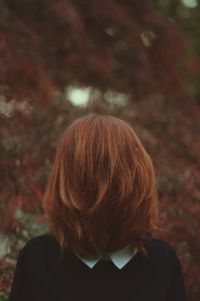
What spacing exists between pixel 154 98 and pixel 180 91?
28.1 inches

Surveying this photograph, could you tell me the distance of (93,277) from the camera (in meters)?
2.05

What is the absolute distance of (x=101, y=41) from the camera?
18.9 feet

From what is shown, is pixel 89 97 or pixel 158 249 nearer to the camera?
pixel 158 249

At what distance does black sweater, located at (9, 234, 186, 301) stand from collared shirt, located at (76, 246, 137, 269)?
0.01m

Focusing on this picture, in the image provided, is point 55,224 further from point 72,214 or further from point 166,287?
point 166,287

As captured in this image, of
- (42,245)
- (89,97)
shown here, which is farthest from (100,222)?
(89,97)

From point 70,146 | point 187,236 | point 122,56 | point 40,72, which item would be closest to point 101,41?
point 122,56

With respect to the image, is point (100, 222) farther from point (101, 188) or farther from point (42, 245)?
point (42, 245)

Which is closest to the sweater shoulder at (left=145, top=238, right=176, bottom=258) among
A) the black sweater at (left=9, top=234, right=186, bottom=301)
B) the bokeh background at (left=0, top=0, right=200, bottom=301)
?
the black sweater at (left=9, top=234, right=186, bottom=301)

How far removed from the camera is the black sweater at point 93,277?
2043mm

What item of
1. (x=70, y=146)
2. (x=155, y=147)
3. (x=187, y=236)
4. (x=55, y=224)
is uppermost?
(x=70, y=146)

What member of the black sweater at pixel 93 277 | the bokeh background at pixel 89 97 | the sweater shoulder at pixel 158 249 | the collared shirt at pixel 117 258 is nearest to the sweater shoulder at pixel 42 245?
the black sweater at pixel 93 277

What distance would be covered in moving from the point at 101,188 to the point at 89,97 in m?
3.26

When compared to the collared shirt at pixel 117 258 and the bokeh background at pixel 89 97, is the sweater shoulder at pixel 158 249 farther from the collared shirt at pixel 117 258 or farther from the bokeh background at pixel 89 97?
the bokeh background at pixel 89 97
